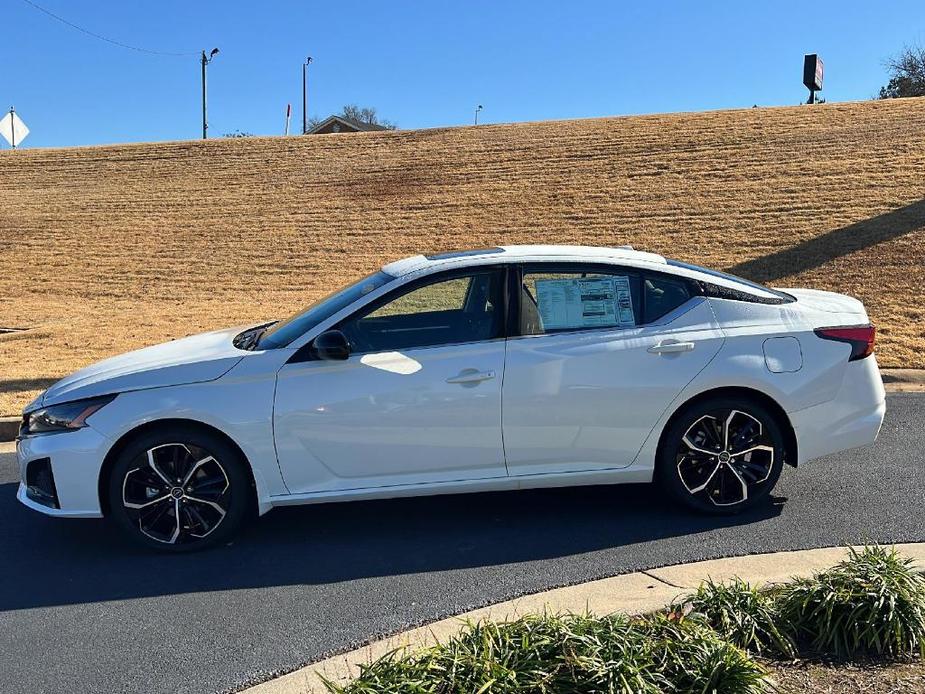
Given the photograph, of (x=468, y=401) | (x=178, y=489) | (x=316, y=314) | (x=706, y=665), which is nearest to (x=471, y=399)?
(x=468, y=401)

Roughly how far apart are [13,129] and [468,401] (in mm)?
30893

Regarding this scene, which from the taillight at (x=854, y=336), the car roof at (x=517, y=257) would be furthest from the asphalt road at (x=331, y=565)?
the car roof at (x=517, y=257)

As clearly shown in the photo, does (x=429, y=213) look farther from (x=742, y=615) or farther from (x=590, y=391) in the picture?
(x=742, y=615)

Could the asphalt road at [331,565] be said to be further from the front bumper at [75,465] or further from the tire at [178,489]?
the front bumper at [75,465]

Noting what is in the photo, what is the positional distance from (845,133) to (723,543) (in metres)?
22.3

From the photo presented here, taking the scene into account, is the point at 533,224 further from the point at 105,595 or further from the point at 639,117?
the point at 105,595

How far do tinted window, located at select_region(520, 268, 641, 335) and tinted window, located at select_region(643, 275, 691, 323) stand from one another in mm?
58

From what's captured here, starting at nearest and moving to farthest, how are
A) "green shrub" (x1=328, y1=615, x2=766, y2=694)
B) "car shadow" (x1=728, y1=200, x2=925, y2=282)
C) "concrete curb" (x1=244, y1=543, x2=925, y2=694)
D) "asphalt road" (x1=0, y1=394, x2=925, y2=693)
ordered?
1. "green shrub" (x1=328, y1=615, x2=766, y2=694)
2. "concrete curb" (x1=244, y1=543, x2=925, y2=694)
3. "asphalt road" (x1=0, y1=394, x2=925, y2=693)
4. "car shadow" (x1=728, y1=200, x2=925, y2=282)

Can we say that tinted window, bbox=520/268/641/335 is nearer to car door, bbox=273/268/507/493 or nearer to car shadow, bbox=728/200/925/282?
car door, bbox=273/268/507/493

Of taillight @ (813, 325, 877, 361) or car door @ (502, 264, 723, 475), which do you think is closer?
car door @ (502, 264, 723, 475)

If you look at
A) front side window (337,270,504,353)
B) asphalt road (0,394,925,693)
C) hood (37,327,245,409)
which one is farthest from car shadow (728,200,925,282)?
hood (37,327,245,409)

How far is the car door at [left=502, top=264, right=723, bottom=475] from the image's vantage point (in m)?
4.66

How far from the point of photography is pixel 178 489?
4.53 meters

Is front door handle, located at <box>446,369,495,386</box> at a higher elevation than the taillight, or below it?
below
